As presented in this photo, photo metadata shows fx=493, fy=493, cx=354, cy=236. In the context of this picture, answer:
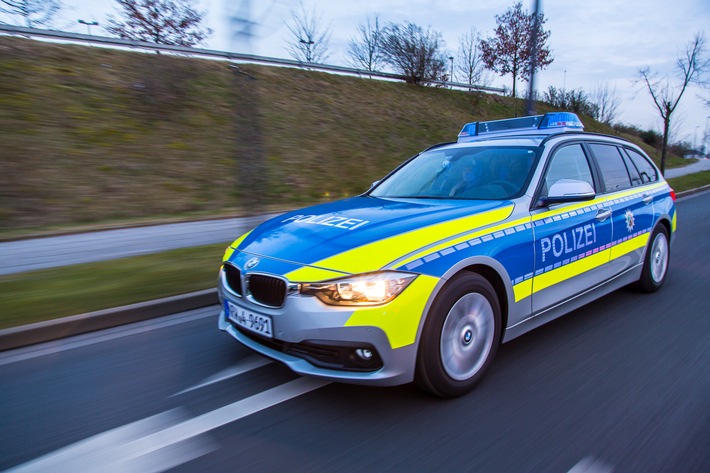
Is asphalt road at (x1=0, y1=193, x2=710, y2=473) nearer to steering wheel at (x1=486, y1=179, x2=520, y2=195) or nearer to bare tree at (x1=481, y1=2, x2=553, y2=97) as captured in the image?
steering wheel at (x1=486, y1=179, x2=520, y2=195)

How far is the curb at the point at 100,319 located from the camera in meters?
3.91

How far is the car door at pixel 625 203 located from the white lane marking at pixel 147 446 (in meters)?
3.27

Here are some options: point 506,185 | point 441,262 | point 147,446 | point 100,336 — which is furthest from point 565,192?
point 100,336

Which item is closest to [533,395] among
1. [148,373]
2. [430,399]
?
[430,399]

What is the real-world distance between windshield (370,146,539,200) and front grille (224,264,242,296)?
1550mm

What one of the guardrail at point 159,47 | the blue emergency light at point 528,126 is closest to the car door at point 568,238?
the blue emergency light at point 528,126

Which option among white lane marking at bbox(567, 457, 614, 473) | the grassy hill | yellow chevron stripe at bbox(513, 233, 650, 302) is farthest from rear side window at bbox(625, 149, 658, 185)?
the grassy hill

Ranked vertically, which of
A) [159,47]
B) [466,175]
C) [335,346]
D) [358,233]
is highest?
[159,47]

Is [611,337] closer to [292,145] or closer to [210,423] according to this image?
[210,423]

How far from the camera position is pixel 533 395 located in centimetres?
301

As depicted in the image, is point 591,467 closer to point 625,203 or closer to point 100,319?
point 625,203

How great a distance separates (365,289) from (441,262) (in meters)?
0.50

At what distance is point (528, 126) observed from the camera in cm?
466

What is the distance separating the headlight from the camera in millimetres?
2637
